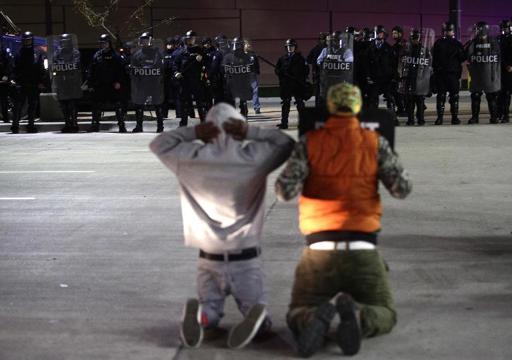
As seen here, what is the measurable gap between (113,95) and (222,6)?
20.4 m

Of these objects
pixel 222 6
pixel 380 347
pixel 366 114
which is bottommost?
pixel 380 347

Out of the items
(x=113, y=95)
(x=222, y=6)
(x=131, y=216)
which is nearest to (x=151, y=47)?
(x=113, y=95)

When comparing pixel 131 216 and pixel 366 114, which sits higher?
pixel 366 114

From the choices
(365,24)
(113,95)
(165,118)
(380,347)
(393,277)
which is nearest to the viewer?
(380,347)

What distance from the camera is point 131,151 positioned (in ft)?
55.7

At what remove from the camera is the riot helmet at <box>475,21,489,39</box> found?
19.7m

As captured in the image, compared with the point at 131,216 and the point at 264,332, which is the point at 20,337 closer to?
the point at 264,332

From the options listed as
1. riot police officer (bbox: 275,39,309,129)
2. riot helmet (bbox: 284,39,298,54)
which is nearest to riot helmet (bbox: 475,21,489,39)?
riot police officer (bbox: 275,39,309,129)

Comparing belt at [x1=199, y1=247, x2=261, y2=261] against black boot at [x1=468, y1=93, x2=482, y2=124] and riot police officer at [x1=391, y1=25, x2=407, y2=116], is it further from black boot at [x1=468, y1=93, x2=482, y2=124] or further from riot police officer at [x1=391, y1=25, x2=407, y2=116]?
black boot at [x1=468, y1=93, x2=482, y2=124]

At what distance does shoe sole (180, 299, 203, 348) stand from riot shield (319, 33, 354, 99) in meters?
14.5

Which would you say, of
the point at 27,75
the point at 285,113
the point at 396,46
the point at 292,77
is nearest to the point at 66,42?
the point at 27,75

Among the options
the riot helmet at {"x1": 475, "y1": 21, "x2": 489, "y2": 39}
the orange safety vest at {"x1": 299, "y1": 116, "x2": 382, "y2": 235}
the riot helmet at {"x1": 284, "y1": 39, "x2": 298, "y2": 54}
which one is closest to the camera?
the orange safety vest at {"x1": 299, "y1": 116, "x2": 382, "y2": 235}

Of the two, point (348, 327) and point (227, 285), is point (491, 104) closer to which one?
point (227, 285)

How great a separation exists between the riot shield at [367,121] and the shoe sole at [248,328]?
1.10 m
